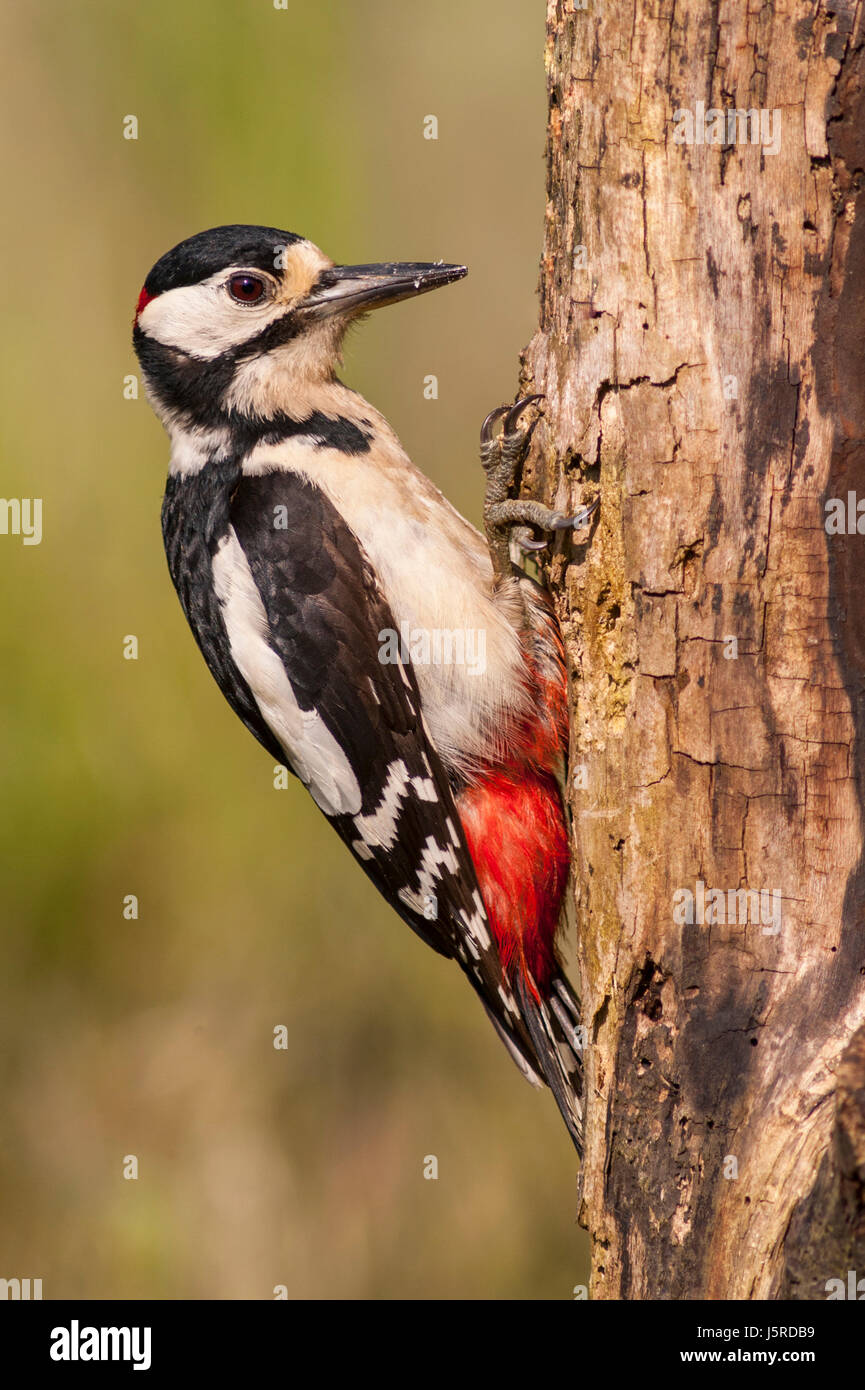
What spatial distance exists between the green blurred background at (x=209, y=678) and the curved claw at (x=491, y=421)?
1.23 meters

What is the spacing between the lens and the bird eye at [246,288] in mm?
2666

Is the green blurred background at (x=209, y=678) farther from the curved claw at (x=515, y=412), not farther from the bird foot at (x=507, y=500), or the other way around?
the curved claw at (x=515, y=412)

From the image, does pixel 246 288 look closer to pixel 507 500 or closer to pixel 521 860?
pixel 507 500

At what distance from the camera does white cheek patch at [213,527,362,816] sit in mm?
2586

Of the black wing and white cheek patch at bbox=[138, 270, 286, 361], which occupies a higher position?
white cheek patch at bbox=[138, 270, 286, 361]

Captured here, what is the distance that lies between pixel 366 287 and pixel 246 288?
261 millimetres

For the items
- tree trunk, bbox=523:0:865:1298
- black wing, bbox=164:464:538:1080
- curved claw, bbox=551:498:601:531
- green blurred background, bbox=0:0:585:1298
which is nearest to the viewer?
tree trunk, bbox=523:0:865:1298

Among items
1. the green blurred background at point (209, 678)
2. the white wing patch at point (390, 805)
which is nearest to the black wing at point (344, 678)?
the white wing patch at point (390, 805)

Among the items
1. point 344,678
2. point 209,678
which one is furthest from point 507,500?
point 209,678

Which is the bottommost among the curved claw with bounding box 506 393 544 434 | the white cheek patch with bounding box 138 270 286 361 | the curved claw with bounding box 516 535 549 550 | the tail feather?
the tail feather

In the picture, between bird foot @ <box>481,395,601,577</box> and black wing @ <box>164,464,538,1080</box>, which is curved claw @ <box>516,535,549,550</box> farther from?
black wing @ <box>164,464,538,1080</box>

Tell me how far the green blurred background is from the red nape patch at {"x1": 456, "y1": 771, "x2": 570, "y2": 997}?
846mm

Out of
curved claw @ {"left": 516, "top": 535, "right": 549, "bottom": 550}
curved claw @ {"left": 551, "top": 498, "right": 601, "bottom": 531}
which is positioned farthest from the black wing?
curved claw @ {"left": 551, "top": 498, "right": 601, "bottom": 531}

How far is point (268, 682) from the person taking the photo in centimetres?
261
